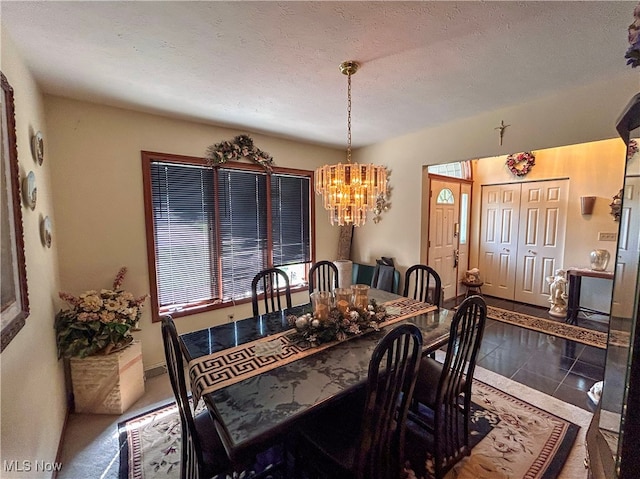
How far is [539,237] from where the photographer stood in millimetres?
4461

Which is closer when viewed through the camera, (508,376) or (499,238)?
(508,376)

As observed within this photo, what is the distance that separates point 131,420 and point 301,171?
10.3ft

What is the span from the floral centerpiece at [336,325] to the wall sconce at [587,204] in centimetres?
398

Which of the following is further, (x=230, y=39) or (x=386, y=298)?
(x=386, y=298)

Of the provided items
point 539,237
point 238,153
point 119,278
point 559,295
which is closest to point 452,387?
point 119,278

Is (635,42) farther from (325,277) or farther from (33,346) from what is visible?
(33,346)

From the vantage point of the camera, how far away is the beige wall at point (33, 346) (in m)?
1.20

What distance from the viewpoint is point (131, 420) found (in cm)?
216

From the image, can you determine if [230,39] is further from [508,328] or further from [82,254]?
[508,328]

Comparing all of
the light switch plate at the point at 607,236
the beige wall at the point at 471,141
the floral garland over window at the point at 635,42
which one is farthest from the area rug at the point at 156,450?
the light switch plate at the point at 607,236

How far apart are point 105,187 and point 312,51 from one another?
2192 mm

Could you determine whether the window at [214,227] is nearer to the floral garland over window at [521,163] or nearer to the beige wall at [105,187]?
the beige wall at [105,187]

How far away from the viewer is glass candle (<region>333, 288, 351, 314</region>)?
1946mm

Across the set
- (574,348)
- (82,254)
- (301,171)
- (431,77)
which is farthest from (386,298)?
(82,254)
